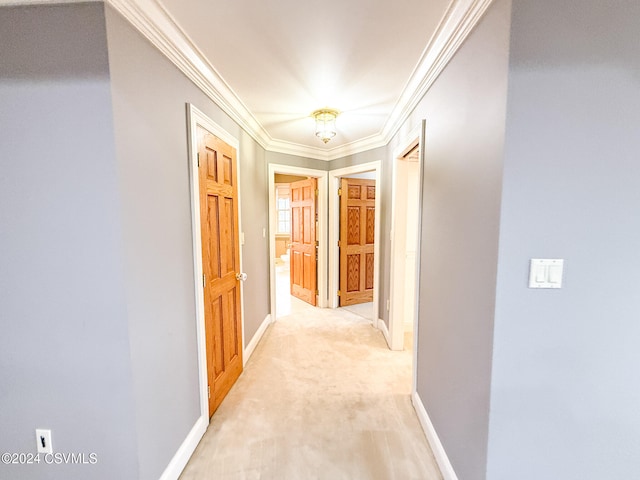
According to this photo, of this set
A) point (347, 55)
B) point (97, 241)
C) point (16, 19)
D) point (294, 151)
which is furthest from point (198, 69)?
point (294, 151)

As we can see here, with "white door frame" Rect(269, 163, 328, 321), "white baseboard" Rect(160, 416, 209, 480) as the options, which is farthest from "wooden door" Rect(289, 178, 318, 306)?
"white baseboard" Rect(160, 416, 209, 480)

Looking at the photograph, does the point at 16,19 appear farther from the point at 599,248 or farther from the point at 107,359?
the point at 599,248

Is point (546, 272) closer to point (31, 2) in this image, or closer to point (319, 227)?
point (31, 2)

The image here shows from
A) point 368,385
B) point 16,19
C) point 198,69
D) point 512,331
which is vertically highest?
point 198,69

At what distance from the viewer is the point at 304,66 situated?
1756 millimetres

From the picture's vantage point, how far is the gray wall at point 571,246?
3.17ft

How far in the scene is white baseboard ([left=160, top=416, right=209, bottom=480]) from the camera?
55.9 inches

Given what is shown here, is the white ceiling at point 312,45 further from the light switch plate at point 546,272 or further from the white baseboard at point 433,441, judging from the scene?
the white baseboard at point 433,441

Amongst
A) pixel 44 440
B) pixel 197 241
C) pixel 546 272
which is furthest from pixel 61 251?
pixel 546 272

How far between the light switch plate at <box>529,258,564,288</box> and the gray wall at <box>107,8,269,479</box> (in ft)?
5.37

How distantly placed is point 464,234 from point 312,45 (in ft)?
4.37

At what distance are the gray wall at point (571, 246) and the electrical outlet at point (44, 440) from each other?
189cm

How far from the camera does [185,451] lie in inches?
61.7

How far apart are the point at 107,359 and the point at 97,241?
51cm
